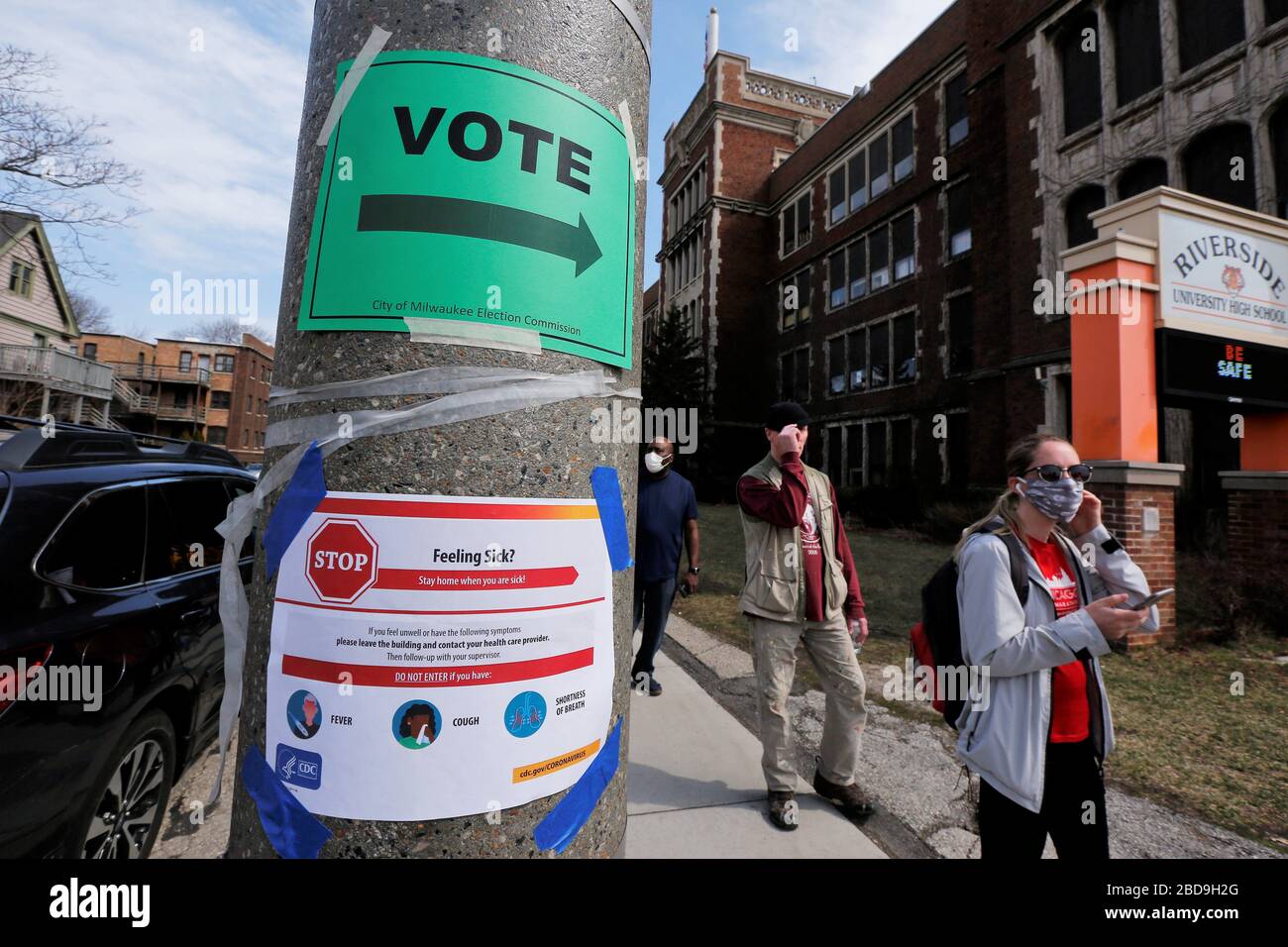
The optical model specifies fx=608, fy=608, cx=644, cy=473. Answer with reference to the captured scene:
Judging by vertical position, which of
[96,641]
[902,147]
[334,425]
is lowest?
[96,641]

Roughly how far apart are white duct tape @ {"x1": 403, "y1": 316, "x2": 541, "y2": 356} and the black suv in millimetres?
2228

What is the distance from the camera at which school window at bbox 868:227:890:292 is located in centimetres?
2425

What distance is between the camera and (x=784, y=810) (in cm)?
308

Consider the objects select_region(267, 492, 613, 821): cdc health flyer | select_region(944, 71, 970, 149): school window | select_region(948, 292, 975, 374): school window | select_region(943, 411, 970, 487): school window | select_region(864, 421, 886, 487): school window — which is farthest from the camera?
select_region(864, 421, 886, 487): school window

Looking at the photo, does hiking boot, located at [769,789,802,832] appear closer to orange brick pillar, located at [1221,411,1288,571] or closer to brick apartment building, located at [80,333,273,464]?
orange brick pillar, located at [1221,411,1288,571]

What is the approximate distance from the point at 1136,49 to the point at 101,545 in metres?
20.1

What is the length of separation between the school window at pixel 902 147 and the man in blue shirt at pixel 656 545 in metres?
23.1

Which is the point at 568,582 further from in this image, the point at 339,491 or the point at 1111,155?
the point at 1111,155

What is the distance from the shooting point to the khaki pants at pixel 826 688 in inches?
127

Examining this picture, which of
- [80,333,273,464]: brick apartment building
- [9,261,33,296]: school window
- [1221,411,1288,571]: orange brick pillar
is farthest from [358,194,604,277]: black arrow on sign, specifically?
[80,333,273,464]: brick apartment building

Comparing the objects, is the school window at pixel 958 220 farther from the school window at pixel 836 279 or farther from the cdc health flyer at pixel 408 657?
the cdc health flyer at pixel 408 657

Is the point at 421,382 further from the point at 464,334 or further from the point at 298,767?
the point at 298,767

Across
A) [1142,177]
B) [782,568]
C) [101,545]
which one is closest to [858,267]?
[1142,177]

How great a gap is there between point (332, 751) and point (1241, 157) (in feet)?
Answer: 57.0
